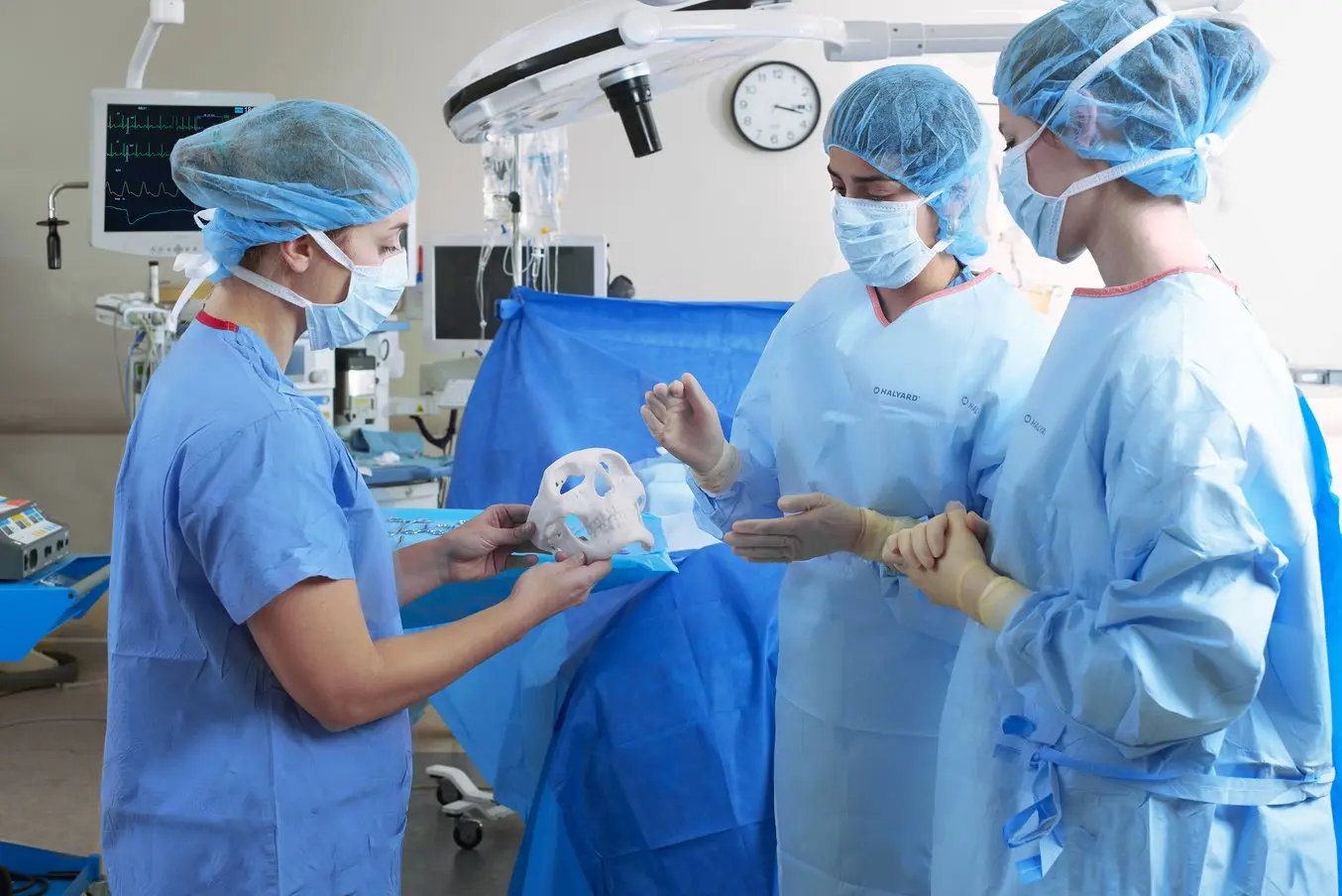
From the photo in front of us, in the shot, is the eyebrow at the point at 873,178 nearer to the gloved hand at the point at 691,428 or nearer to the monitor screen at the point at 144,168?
the gloved hand at the point at 691,428

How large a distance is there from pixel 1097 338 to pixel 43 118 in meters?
4.07

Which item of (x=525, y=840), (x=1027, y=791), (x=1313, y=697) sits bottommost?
(x=525, y=840)

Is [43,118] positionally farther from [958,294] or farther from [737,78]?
[958,294]

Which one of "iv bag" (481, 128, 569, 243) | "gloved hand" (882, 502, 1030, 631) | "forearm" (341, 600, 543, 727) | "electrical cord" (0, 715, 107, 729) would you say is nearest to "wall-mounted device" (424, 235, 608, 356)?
"iv bag" (481, 128, 569, 243)

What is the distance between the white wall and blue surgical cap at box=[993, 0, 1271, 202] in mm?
3181

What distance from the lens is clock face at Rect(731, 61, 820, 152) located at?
4297mm

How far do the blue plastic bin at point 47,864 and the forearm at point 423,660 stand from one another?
148cm

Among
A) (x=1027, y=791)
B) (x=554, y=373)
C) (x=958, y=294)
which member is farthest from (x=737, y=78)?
(x=1027, y=791)

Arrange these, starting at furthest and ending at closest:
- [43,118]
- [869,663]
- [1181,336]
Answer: [43,118]
[869,663]
[1181,336]

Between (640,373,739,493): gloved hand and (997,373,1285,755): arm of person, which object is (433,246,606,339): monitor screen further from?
(997,373,1285,755): arm of person

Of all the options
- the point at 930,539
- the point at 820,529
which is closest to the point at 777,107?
the point at 820,529

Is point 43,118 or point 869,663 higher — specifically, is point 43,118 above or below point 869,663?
above

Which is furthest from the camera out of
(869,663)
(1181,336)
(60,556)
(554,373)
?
(554,373)

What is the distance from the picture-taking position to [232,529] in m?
→ 1.09
